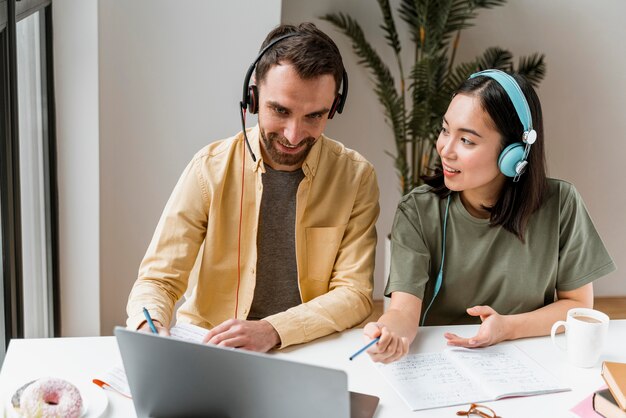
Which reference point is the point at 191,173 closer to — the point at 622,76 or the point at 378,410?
the point at 378,410

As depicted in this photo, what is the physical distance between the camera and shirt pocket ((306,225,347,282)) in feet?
5.55

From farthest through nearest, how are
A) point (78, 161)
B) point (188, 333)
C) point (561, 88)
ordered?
point (561, 88), point (78, 161), point (188, 333)

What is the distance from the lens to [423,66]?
9.95ft

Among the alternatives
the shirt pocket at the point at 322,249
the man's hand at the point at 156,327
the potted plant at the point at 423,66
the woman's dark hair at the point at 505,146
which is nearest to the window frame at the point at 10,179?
the man's hand at the point at 156,327

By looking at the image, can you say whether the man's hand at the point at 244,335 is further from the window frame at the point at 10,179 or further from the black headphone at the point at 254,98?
the window frame at the point at 10,179

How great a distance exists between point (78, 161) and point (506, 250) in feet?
5.07

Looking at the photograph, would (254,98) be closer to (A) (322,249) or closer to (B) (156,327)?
(A) (322,249)

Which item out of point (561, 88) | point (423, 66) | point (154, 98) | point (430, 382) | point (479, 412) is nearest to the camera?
point (479, 412)

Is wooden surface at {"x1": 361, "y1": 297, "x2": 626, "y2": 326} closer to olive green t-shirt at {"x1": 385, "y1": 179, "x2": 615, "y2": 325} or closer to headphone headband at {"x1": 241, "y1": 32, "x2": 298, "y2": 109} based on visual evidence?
olive green t-shirt at {"x1": 385, "y1": 179, "x2": 615, "y2": 325}

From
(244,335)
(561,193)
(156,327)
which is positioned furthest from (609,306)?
(156,327)

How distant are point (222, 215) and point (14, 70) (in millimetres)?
624

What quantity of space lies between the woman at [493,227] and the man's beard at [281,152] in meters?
0.28

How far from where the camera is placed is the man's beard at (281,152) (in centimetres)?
162

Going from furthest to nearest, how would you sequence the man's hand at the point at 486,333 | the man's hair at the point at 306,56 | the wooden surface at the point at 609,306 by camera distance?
the wooden surface at the point at 609,306, the man's hair at the point at 306,56, the man's hand at the point at 486,333
